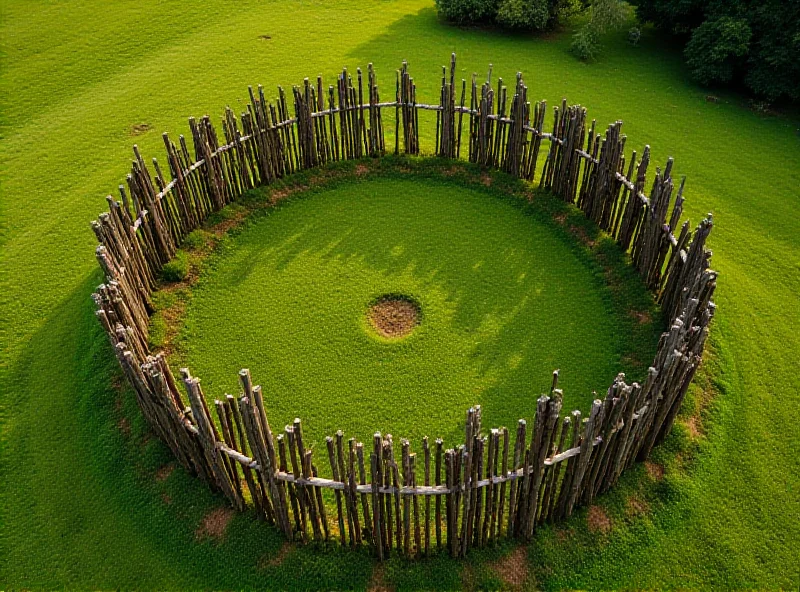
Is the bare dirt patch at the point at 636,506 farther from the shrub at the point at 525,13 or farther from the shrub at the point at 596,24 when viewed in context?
the shrub at the point at 525,13

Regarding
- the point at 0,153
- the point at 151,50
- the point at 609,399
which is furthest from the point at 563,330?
the point at 151,50

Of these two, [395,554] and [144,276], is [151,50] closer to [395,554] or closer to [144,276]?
[144,276]

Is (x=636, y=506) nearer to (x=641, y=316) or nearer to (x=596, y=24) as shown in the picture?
(x=641, y=316)

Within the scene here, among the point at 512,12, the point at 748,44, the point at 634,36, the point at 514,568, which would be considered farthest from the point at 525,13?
the point at 514,568

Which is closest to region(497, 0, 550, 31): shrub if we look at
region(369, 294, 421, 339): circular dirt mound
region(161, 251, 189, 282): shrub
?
region(369, 294, 421, 339): circular dirt mound

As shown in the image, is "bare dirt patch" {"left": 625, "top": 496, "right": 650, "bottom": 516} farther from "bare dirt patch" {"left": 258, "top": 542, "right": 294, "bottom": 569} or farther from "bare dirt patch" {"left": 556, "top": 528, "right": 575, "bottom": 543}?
"bare dirt patch" {"left": 258, "top": 542, "right": 294, "bottom": 569}
